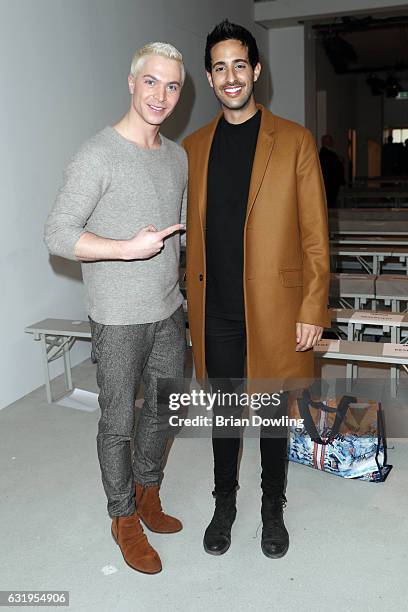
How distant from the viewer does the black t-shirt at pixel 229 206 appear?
1.74 m

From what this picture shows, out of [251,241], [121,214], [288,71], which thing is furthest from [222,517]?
[288,71]

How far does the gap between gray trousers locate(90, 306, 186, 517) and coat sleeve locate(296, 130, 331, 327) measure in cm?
40

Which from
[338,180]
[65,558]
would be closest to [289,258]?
[65,558]

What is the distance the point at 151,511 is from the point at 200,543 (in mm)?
191

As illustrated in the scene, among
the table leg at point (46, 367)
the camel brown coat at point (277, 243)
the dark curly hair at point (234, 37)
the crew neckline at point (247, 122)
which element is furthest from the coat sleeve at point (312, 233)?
the table leg at point (46, 367)

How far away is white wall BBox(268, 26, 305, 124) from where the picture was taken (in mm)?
7615

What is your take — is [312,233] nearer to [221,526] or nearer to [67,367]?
[221,526]

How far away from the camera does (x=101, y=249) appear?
1.54 metres

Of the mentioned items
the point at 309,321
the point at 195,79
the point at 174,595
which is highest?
the point at 195,79

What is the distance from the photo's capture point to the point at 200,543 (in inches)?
78.3

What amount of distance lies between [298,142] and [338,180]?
8524 millimetres

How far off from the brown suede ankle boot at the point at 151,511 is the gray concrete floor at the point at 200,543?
32 millimetres

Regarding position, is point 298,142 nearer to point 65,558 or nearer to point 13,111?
point 65,558

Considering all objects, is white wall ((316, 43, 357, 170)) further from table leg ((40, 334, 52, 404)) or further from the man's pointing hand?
the man's pointing hand
